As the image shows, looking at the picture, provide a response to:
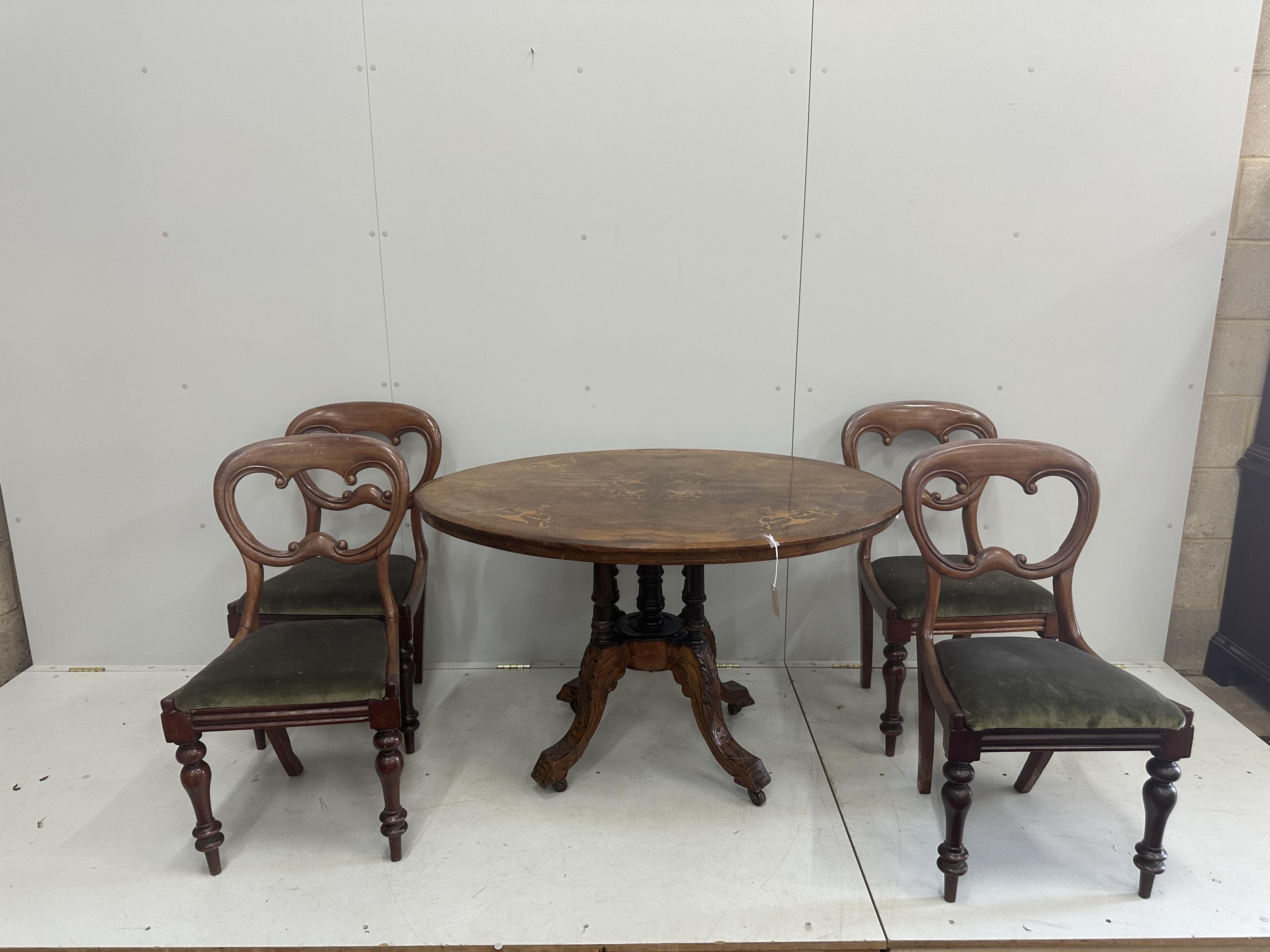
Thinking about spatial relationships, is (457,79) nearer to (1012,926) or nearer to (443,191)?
(443,191)

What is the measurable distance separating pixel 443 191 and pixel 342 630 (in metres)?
1.44

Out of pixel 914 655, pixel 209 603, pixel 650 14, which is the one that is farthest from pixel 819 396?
pixel 209 603

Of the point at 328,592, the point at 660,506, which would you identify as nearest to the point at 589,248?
the point at 660,506

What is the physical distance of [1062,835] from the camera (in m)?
2.01

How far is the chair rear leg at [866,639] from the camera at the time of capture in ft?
8.69

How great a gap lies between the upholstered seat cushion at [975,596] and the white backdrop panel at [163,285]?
6.02 feet

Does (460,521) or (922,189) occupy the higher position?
(922,189)

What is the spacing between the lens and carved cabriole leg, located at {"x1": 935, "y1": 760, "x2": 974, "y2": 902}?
1743mm

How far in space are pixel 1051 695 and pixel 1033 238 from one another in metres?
1.60

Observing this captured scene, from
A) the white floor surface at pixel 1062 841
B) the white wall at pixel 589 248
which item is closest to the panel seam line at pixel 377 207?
the white wall at pixel 589 248

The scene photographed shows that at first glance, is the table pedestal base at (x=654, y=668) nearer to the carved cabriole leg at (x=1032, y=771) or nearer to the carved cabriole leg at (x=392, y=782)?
the carved cabriole leg at (x=392, y=782)

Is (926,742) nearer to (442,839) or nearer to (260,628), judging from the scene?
(442,839)

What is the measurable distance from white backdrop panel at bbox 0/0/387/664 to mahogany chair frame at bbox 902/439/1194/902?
1.86m

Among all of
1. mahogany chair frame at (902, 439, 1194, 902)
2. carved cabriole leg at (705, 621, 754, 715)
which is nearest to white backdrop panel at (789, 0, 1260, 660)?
carved cabriole leg at (705, 621, 754, 715)
